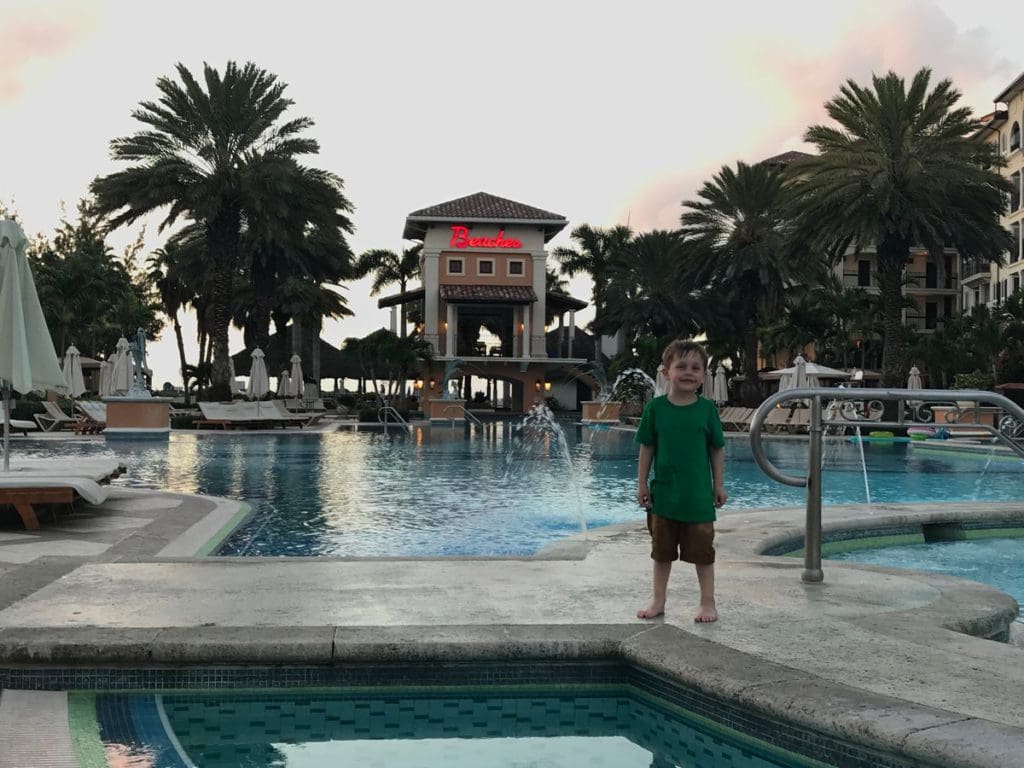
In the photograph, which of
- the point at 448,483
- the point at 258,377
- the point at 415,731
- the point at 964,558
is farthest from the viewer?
the point at 258,377

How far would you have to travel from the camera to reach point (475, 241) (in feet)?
177

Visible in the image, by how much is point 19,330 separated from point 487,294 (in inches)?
1699

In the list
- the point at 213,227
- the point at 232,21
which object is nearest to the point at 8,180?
the point at 213,227

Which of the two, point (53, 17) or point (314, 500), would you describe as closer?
point (314, 500)

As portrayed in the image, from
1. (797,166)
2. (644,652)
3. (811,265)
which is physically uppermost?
(797,166)

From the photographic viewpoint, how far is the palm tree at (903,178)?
94.0ft

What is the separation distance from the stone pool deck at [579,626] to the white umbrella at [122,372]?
20989 mm

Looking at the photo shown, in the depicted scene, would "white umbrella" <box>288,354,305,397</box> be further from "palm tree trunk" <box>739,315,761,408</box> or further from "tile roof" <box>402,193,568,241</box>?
"palm tree trunk" <box>739,315,761,408</box>

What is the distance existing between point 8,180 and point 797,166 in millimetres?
42939

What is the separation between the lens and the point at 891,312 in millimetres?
30844

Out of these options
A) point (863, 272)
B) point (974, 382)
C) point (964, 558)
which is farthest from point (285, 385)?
point (863, 272)

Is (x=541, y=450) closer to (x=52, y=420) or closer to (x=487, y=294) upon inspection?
(x=52, y=420)

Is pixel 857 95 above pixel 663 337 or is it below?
above

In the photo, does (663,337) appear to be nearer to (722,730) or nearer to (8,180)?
(8,180)
